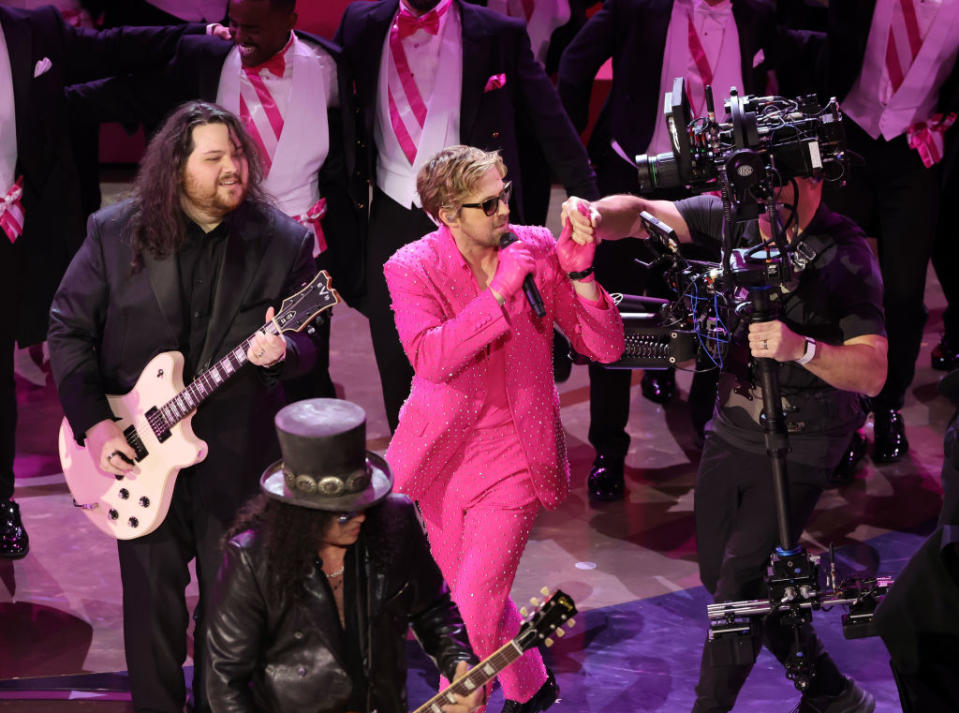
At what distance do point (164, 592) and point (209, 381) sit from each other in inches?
29.0

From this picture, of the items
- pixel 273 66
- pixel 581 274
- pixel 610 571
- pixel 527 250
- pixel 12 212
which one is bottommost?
pixel 610 571

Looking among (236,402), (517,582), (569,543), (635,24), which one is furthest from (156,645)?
(635,24)

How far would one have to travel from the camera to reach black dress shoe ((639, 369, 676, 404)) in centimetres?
762

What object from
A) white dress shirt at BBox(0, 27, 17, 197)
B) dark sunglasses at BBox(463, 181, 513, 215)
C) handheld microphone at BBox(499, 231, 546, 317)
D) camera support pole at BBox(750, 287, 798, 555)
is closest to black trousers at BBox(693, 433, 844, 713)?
camera support pole at BBox(750, 287, 798, 555)

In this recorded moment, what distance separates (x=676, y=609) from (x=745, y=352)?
143cm

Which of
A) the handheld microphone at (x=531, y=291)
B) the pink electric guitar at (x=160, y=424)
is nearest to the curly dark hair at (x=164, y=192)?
the pink electric guitar at (x=160, y=424)

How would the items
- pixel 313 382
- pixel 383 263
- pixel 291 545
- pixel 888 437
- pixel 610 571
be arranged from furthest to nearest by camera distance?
pixel 888 437, pixel 313 382, pixel 383 263, pixel 610 571, pixel 291 545

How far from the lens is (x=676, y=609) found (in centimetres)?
560

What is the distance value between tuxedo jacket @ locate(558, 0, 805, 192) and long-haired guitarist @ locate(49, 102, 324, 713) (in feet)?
7.14

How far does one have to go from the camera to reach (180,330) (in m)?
4.66

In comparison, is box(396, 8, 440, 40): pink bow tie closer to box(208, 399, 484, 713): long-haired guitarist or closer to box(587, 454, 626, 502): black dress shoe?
box(587, 454, 626, 502): black dress shoe

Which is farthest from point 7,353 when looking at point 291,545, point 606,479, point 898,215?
point 898,215

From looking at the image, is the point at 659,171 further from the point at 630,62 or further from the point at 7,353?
the point at 7,353

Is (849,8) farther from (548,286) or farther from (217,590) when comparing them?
(217,590)
